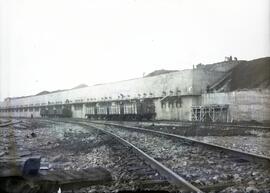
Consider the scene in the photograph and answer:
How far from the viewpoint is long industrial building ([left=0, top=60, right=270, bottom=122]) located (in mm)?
6625

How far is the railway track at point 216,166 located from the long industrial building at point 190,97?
1.40 meters

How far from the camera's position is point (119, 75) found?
4.64 meters

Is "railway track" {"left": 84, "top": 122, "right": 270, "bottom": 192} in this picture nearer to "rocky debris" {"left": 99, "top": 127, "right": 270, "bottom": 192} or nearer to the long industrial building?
"rocky debris" {"left": 99, "top": 127, "right": 270, "bottom": 192}

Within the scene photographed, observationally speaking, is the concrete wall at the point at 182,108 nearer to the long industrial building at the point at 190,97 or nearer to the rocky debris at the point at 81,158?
the long industrial building at the point at 190,97

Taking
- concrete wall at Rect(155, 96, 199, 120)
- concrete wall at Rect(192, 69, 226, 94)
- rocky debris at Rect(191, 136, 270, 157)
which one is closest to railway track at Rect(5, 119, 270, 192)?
rocky debris at Rect(191, 136, 270, 157)

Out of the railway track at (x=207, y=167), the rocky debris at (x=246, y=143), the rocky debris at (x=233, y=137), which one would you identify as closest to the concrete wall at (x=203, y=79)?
the rocky debris at (x=233, y=137)

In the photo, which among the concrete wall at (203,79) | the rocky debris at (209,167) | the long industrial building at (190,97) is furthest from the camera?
the concrete wall at (203,79)

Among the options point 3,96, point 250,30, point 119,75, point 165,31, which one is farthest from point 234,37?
point 3,96

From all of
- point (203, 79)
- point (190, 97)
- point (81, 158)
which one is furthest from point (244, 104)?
point (81, 158)

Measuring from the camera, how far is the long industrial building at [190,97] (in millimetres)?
6625

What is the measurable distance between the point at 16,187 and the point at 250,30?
3291 mm

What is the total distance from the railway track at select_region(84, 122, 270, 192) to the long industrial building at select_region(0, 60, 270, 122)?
1.40 m

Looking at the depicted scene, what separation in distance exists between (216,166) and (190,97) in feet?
11.2

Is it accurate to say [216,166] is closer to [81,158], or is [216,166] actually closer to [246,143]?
[81,158]
